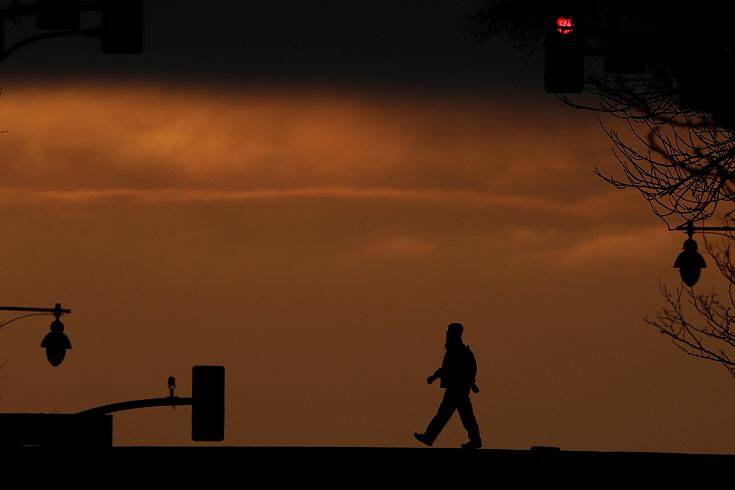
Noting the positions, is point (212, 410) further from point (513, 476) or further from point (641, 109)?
point (641, 109)

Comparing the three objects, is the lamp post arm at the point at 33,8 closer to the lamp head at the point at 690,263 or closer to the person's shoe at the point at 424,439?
A: the person's shoe at the point at 424,439

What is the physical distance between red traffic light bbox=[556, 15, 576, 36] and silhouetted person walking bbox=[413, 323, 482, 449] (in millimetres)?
6844

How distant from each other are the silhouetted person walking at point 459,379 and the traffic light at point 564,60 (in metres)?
6.90

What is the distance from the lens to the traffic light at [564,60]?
15508mm

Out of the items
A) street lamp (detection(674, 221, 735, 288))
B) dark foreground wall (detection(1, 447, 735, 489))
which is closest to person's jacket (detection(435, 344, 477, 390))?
dark foreground wall (detection(1, 447, 735, 489))

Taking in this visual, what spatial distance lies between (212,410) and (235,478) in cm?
102

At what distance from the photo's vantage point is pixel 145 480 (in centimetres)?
1667

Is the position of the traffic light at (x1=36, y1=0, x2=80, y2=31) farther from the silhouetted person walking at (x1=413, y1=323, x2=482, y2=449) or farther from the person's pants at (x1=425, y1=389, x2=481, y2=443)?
the person's pants at (x1=425, y1=389, x2=481, y2=443)

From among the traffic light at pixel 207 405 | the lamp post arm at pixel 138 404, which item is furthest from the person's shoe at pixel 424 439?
the traffic light at pixel 207 405

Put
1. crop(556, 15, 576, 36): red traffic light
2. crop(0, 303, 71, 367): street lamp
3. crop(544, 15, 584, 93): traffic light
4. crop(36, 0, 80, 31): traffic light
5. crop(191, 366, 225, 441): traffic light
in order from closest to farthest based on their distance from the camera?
1. crop(36, 0, 80, 31): traffic light
2. crop(544, 15, 584, 93): traffic light
3. crop(556, 15, 576, 36): red traffic light
4. crop(191, 366, 225, 441): traffic light
5. crop(0, 303, 71, 367): street lamp

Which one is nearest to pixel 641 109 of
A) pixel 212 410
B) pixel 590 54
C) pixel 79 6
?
pixel 590 54

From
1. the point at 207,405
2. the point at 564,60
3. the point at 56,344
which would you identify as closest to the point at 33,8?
the point at 207,405

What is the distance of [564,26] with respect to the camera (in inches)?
624

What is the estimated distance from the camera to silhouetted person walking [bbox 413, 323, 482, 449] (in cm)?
2222
